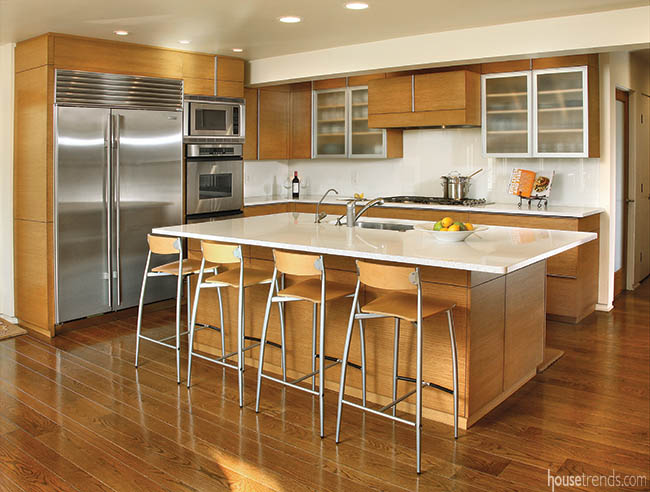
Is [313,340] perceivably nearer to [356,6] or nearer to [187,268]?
[187,268]

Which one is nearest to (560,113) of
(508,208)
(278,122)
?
(508,208)

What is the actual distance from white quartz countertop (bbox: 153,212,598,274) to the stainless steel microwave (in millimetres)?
1632

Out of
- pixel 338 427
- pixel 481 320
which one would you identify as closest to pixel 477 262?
pixel 481 320

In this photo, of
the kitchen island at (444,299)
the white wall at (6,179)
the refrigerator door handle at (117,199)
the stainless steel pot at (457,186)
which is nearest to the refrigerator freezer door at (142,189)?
the refrigerator door handle at (117,199)

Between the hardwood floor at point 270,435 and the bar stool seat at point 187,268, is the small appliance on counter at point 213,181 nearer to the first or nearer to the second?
the bar stool seat at point 187,268

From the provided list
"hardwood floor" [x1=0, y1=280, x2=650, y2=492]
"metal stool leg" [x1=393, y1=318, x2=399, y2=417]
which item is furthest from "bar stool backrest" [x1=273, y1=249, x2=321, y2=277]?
"hardwood floor" [x1=0, y1=280, x2=650, y2=492]

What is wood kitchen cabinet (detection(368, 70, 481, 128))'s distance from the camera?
592cm

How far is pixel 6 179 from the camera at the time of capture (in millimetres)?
5527

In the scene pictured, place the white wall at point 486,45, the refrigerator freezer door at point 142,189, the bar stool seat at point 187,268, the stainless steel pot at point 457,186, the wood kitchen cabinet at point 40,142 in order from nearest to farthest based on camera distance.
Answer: the bar stool seat at point 187,268 < the white wall at point 486,45 < the wood kitchen cabinet at point 40,142 < the refrigerator freezer door at point 142,189 < the stainless steel pot at point 457,186

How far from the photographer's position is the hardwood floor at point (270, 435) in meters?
2.83

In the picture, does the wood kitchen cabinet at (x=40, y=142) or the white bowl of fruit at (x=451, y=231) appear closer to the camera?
the white bowl of fruit at (x=451, y=231)

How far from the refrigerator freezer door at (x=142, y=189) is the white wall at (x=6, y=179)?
94 cm

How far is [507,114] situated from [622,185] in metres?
1.69

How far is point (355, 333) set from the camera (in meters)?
3.79
